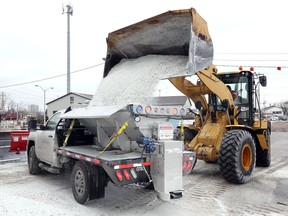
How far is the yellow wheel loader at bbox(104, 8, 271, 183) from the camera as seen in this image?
6051mm

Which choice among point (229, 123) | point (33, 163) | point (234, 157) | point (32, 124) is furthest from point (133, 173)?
point (33, 163)

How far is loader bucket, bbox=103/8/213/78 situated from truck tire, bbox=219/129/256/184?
81.4 inches

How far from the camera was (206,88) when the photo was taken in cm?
776

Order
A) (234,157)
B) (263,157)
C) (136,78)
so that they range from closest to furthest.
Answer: (136,78) < (234,157) < (263,157)

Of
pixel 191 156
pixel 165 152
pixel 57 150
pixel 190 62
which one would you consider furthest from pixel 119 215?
pixel 190 62

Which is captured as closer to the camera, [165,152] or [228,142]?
[165,152]

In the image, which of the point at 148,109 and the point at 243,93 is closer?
the point at 148,109

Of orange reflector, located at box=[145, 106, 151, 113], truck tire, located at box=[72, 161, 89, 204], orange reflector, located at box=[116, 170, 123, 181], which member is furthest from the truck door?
orange reflector, located at box=[145, 106, 151, 113]

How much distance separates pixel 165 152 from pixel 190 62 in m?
1.72

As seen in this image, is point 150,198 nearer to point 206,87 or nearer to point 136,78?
point 136,78

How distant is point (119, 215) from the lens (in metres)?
5.13

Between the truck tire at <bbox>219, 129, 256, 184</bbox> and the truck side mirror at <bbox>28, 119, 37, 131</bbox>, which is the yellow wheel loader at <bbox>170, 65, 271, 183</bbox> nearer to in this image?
the truck tire at <bbox>219, 129, 256, 184</bbox>

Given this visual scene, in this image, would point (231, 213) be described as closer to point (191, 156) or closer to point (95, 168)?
point (191, 156)

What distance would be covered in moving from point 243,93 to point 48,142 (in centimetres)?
532
